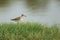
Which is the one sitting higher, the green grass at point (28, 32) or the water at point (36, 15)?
the water at point (36, 15)

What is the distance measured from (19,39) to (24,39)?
12 centimetres

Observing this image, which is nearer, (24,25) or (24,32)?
(24,32)

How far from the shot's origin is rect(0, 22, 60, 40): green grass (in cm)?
579

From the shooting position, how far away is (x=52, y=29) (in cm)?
659

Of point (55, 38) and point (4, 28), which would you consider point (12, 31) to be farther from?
point (55, 38)

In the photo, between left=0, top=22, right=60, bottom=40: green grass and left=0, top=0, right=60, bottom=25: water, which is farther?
left=0, top=0, right=60, bottom=25: water

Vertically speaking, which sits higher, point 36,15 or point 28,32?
point 36,15

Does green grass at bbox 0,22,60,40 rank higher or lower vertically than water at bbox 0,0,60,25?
lower

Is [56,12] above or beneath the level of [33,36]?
above

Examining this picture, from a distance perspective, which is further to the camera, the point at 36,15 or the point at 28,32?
the point at 36,15

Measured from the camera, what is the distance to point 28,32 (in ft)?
20.1

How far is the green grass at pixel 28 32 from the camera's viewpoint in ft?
19.0

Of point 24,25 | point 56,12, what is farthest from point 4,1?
point 24,25

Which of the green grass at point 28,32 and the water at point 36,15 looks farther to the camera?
the water at point 36,15
